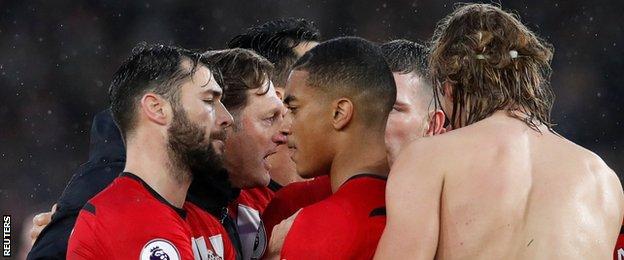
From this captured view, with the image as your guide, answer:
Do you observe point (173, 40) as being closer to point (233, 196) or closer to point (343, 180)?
point (233, 196)

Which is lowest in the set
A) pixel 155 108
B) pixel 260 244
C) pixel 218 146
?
pixel 260 244

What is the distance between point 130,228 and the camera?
245 centimetres

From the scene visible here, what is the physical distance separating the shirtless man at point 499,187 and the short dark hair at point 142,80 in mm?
845

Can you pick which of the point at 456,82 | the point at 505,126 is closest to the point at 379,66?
the point at 456,82

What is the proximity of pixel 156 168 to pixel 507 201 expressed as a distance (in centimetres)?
103

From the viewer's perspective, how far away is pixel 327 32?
762cm

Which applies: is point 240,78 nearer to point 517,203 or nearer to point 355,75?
point 355,75

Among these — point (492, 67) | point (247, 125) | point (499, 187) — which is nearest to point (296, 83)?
point (492, 67)

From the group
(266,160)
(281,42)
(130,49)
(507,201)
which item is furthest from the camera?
(130,49)

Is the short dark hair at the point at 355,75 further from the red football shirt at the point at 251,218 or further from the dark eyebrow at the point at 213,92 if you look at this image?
the red football shirt at the point at 251,218

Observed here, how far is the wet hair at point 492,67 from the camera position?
233cm

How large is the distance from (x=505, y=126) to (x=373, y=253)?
44 centimetres

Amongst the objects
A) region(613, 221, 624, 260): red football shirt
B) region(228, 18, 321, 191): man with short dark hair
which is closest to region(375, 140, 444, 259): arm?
region(613, 221, 624, 260): red football shirt

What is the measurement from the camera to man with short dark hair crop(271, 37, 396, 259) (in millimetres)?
2338
